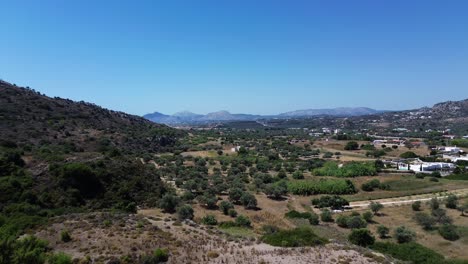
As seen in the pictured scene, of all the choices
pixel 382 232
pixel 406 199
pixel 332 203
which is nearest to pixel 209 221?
pixel 382 232

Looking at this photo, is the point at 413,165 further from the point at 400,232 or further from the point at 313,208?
the point at 400,232

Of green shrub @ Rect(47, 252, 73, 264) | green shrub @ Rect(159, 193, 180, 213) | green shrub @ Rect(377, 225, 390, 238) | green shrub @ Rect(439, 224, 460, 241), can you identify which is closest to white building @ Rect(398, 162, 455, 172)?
green shrub @ Rect(439, 224, 460, 241)

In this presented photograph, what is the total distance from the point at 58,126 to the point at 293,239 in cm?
5999

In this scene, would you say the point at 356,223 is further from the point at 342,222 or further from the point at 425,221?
the point at 425,221

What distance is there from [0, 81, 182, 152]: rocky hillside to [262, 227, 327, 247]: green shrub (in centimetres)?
4526

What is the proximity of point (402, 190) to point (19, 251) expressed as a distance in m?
51.4

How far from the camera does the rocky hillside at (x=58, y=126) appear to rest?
59.0 m

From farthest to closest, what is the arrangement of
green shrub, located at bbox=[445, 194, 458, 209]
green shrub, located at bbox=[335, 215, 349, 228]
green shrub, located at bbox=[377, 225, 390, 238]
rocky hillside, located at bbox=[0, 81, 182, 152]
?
rocky hillside, located at bbox=[0, 81, 182, 152], green shrub, located at bbox=[445, 194, 458, 209], green shrub, located at bbox=[335, 215, 349, 228], green shrub, located at bbox=[377, 225, 390, 238]

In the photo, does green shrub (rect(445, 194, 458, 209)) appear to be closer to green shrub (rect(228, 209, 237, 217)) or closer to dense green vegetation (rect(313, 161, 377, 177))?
dense green vegetation (rect(313, 161, 377, 177))

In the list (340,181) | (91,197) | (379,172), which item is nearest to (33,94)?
(91,197)

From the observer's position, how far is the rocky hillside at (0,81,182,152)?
58969mm

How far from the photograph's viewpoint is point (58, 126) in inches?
2670

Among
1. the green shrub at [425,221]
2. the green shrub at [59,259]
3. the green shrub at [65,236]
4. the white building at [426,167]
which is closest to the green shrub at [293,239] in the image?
the green shrub at [59,259]

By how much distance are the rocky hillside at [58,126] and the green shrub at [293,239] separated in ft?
148
